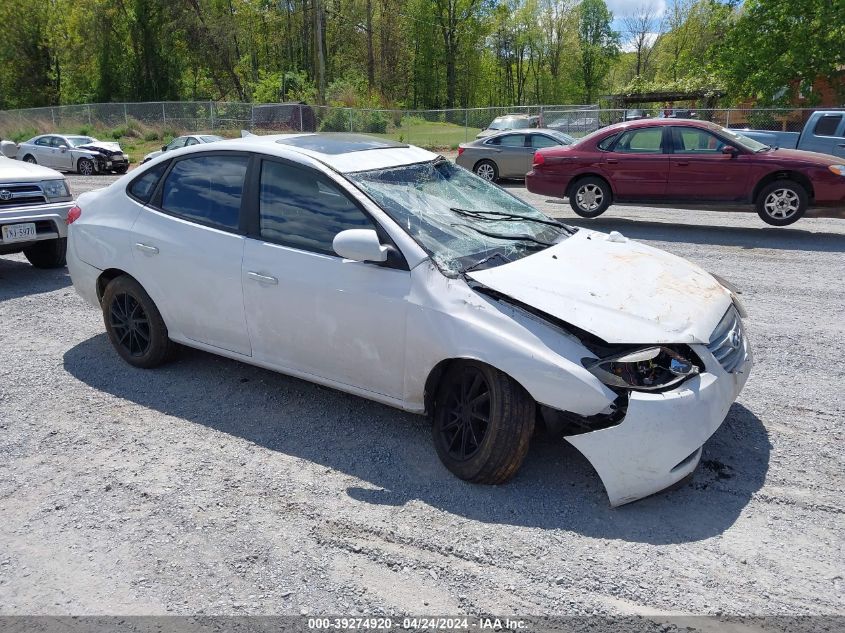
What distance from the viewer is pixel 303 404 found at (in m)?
4.68

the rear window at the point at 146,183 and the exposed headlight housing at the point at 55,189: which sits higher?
the rear window at the point at 146,183

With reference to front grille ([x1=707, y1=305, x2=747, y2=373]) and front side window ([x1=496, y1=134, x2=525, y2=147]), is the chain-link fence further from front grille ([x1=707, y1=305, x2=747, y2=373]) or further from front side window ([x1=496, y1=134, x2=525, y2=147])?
front grille ([x1=707, y1=305, x2=747, y2=373])

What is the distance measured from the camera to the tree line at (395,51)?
2789 centimetres

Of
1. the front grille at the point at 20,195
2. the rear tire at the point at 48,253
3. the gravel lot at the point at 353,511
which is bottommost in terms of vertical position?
the gravel lot at the point at 353,511

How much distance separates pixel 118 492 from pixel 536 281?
243 centimetres

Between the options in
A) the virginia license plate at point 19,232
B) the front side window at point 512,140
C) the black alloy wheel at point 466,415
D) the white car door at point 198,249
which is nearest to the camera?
the black alloy wheel at point 466,415

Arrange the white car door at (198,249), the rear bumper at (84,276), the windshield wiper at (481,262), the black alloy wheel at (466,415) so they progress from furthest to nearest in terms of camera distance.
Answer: the rear bumper at (84,276) < the white car door at (198,249) < the windshield wiper at (481,262) < the black alloy wheel at (466,415)

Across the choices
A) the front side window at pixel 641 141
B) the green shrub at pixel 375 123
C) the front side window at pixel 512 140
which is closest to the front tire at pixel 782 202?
the front side window at pixel 641 141

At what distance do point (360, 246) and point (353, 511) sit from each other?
1359mm

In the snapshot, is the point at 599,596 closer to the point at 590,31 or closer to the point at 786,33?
the point at 786,33

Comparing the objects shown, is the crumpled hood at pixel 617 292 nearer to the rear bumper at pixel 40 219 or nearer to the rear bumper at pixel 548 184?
the rear bumper at pixel 40 219

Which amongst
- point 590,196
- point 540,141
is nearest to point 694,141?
point 590,196

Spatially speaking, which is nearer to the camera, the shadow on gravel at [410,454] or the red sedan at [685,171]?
the shadow on gravel at [410,454]

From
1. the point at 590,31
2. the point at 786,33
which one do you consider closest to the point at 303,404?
the point at 786,33
